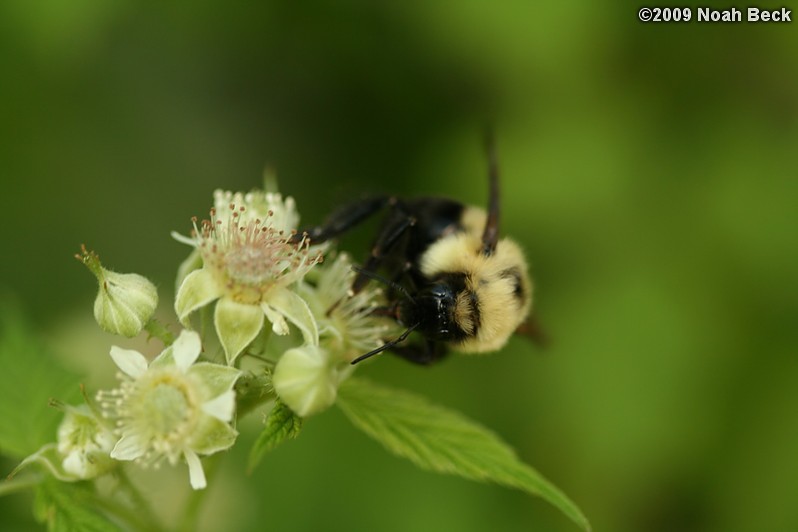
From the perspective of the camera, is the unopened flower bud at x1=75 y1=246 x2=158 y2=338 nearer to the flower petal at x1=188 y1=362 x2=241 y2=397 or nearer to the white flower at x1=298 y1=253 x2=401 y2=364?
the flower petal at x1=188 y1=362 x2=241 y2=397

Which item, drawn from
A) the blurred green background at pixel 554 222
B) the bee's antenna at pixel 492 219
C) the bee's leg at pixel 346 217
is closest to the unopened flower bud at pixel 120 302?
the bee's leg at pixel 346 217

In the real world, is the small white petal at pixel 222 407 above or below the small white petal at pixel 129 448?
above

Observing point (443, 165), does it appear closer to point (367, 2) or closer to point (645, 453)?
point (367, 2)

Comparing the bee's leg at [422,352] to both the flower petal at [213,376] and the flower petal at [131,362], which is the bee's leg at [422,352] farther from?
the flower petal at [131,362]

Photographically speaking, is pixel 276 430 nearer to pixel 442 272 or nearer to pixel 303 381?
pixel 303 381

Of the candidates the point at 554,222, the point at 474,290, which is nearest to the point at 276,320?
the point at 474,290
